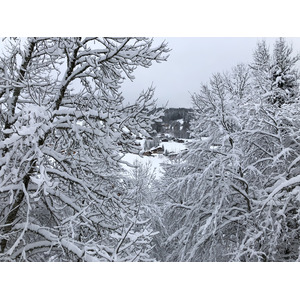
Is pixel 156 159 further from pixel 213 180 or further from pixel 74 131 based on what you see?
pixel 74 131

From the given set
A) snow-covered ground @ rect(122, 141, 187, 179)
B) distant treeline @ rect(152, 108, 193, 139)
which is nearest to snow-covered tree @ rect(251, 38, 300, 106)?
distant treeline @ rect(152, 108, 193, 139)

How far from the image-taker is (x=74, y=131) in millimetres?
3201

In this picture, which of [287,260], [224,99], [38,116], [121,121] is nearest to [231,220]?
[287,260]

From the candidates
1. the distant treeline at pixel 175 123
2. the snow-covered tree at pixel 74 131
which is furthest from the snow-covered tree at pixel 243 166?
the snow-covered tree at pixel 74 131

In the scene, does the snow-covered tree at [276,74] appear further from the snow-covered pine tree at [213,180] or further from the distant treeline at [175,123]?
the distant treeline at [175,123]

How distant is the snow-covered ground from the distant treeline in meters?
0.19

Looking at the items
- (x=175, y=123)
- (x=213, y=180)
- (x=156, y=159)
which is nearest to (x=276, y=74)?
(x=175, y=123)

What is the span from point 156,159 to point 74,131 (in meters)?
1.52

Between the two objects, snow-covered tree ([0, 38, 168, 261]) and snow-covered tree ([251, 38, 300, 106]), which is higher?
snow-covered tree ([251, 38, 300, 106])

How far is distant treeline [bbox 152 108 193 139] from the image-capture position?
3.74m

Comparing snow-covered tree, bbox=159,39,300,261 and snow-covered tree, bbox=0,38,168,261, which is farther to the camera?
snow-covered tree, bbox=159,39,300,261

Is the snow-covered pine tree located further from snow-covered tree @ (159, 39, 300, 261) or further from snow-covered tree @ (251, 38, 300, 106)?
snow-covered tree @ (251, 38, 300, 106)
